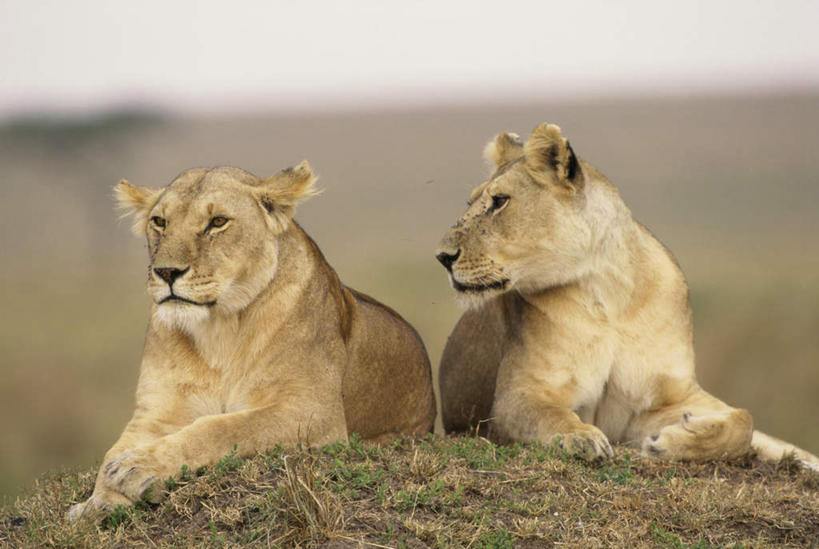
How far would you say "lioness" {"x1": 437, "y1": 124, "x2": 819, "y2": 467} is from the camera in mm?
6008

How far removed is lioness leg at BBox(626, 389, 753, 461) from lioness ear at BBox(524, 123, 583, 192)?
50.9 inches

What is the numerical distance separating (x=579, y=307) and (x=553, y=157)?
820mm

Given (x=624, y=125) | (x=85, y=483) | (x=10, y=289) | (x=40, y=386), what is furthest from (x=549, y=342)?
(x=624, y=125)

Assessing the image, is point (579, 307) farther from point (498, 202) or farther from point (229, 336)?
point (229, 336)

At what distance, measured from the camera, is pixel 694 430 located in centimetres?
583

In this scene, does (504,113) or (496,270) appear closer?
(496,270)

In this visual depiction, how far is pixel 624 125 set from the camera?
59156mm

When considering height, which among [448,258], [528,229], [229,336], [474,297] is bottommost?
[229,336]

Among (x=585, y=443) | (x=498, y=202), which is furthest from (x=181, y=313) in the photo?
(x=585, y=443)

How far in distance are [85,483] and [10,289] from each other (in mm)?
33308

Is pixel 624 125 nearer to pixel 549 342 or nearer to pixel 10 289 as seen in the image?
pixel 10 289

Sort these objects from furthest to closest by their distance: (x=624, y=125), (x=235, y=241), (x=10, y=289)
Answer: (x=624, y=125)
(x=10, y=289)
(x=235, y=241)

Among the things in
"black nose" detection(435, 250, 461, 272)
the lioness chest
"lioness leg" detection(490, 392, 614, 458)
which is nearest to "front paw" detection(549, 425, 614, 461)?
"lioness leg" detection(490, 392, 614, 458)

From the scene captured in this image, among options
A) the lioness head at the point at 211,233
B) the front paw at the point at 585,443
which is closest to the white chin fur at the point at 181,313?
the lioness head at the point at 211,233
